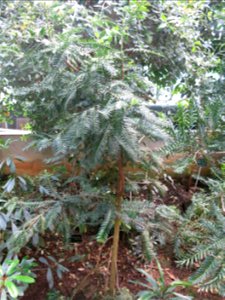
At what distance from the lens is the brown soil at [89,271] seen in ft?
5.18

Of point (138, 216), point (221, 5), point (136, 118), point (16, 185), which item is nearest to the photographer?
point (136, 118)

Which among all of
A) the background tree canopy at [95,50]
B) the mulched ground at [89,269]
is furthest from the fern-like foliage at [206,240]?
the background tree canopy at [95,50]

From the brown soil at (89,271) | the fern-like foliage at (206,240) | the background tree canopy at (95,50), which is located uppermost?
the background tree canopy at (95,50)

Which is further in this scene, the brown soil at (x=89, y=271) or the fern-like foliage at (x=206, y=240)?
the brown soil at (x=89, y=271)

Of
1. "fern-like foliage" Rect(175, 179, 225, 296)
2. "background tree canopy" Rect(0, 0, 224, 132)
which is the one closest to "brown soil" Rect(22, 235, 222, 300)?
"fern-like foliage" Rect(175, 179, 225, 296)

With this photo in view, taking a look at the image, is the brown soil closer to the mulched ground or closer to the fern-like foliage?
the mulched ground

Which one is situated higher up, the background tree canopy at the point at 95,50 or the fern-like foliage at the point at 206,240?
the background tree canopy at the point at 95,50

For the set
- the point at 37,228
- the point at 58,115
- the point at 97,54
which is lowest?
the point at 37,228

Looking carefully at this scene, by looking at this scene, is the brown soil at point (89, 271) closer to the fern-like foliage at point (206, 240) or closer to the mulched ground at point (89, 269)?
the mulched ground at point (89, 269)

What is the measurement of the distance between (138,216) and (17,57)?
930mm

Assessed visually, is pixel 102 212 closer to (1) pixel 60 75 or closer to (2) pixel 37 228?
(2) pixel 37 228

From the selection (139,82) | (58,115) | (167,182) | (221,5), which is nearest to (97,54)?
(139,82)

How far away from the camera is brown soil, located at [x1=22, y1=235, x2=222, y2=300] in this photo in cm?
158

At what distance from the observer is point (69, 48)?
1.26 m
